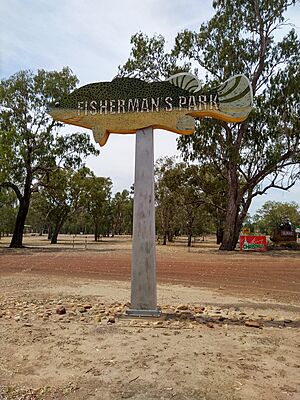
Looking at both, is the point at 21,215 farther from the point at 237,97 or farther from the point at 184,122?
the point at 237,97

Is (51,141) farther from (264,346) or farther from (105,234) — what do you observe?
(105,234)

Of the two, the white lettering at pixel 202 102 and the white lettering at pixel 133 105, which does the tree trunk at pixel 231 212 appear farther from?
the white lettering at pixel 133 105

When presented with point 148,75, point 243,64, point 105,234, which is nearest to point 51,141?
point 148,75

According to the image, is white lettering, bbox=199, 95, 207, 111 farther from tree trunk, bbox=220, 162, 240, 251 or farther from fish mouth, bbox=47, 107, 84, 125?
tree trunk, bbox=220, 162, 240, 251

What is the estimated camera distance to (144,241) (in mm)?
6508

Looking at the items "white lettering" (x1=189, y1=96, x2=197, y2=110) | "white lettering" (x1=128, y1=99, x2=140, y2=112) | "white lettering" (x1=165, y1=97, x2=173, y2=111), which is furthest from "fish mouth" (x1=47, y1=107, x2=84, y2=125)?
"white lettering" (x1=189, y1=96, x2=197, y2=110)

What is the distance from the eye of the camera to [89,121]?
7.13 metres

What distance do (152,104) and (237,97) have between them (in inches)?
59.8

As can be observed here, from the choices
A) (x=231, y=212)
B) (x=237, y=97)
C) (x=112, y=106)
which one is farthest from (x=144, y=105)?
(x=231, y=212)

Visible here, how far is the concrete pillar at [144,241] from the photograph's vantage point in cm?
641

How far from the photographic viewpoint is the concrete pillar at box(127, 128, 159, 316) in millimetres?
6414

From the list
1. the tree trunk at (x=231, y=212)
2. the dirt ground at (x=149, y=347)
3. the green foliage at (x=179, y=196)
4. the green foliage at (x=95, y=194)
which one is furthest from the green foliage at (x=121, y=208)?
the dirt ground at (x=149, y=347)

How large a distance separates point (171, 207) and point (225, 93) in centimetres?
3481

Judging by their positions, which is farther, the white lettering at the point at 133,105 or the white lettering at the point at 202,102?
the white lettering at the point at 133,105
